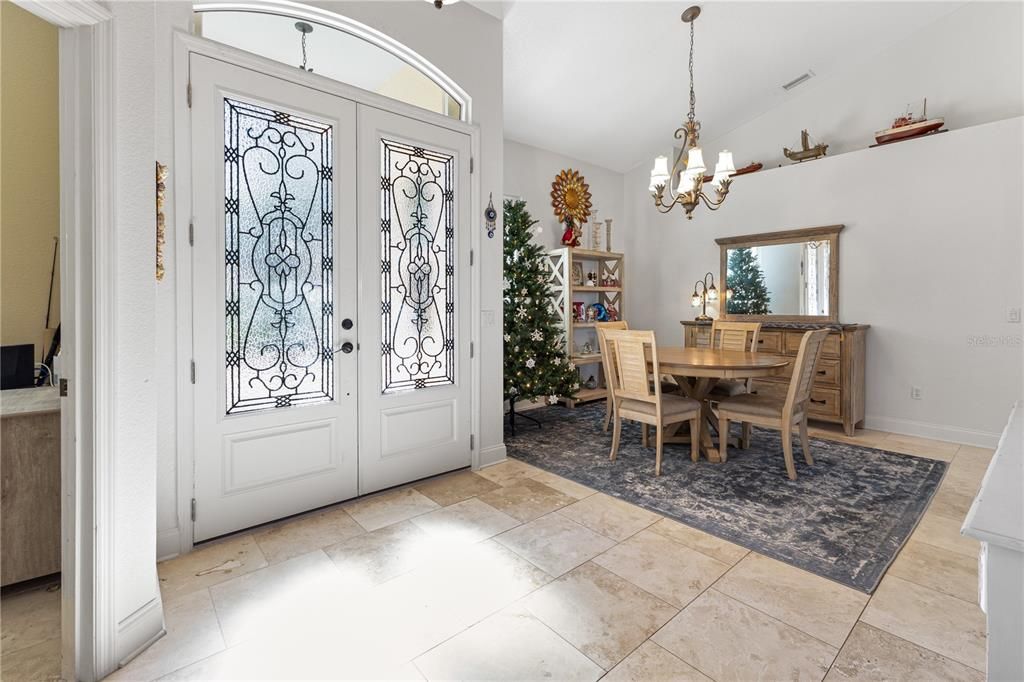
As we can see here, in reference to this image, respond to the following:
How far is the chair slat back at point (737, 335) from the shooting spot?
4.27 m

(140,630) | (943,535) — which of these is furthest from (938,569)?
(140,630)

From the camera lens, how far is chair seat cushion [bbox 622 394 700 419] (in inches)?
133

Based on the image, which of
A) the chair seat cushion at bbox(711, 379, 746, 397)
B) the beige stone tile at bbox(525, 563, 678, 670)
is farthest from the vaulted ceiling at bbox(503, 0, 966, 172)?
the beige stone tile at bbox(525, 563, 678, 670)

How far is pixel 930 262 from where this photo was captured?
4199mm

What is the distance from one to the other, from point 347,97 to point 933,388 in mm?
5313

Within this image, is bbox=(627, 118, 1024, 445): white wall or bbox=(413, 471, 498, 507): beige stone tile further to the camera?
bbox=(627, 118, 1024, 445): white wall

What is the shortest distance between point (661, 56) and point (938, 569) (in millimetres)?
4322

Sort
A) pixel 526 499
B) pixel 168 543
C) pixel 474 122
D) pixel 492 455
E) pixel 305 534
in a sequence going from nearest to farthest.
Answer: pixel 168 543, pixel 305 534, pixel 526 499, pixel 474 122, pixel 492 455

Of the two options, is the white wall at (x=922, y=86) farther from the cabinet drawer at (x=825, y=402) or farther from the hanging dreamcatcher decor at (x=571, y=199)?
the cabinet drawer at (x=825, y=402)

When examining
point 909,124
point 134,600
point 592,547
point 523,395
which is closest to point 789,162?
point 909,124

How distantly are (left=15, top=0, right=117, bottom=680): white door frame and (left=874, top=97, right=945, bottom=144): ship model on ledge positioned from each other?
221 inches

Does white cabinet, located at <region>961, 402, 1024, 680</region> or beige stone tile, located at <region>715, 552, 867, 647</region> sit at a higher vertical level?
white cabinet, located at <region>961, 402, 1024, 680</region>

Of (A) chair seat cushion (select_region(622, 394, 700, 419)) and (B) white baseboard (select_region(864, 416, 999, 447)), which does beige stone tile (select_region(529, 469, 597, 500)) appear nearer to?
(A) chair seat cushion (select_region(622, 394, 700, 419))

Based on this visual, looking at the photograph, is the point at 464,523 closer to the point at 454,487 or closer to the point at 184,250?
the point at 454,487
